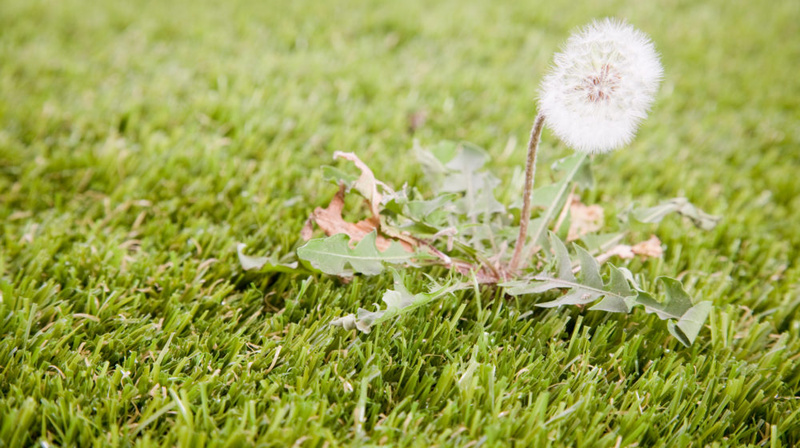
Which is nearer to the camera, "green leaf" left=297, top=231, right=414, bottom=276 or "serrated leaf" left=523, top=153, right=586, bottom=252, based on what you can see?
"green leaf" left=297, top=231, right=414, bottom=276

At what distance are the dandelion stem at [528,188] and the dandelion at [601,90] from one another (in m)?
0.04

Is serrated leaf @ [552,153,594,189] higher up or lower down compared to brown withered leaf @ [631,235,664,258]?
higher up

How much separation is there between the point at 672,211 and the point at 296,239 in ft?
4.50

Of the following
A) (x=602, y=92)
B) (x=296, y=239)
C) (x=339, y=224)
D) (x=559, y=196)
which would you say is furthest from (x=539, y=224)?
(x=296, y=239)

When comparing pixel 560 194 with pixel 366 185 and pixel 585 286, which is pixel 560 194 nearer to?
pixel 585 286

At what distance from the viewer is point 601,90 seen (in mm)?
1586

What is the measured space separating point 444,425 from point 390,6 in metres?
3.90

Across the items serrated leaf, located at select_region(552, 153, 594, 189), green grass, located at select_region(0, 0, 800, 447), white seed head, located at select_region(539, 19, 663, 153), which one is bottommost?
green grass, located at select_region(0, 0, 800, 447)

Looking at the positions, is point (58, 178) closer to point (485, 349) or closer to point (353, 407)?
point (353, 407)

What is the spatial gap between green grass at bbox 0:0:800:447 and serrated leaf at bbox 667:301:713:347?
0.10 metres

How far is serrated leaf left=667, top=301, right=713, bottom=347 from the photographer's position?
1.64m

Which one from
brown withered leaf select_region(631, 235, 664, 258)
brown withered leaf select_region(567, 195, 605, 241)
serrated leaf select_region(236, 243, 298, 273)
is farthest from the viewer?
brown withered leaf select_region(567, 195, 605, 241)

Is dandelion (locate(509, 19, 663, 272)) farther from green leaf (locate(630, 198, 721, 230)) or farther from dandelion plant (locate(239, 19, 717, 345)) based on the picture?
green leaf (locate(630, 198, 721, 230))

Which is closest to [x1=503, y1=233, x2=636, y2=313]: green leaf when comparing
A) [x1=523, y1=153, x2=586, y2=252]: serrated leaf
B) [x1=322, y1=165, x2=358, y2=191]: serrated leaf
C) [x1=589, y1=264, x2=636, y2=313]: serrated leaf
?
[x1=589, y1=264, x2=636, y2=313]: serrated leaf
